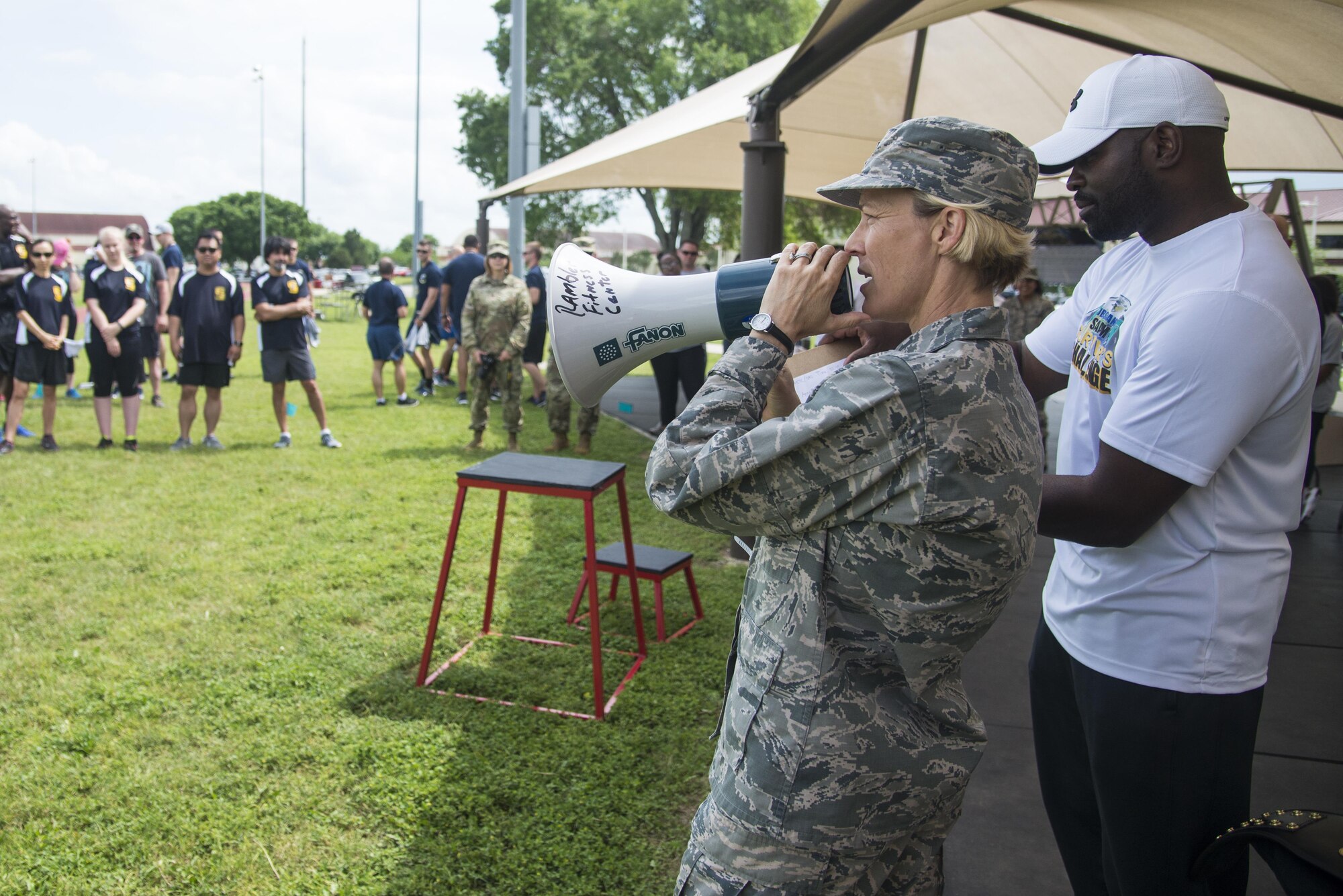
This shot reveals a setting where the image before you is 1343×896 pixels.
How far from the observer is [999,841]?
9.90 ft

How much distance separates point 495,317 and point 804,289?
Result: 7625 mm

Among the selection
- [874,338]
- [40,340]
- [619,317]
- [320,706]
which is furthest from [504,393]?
[874,338]

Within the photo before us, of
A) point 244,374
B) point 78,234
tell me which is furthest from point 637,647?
point 78,234

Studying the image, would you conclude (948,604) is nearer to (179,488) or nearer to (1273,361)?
(1273,361)

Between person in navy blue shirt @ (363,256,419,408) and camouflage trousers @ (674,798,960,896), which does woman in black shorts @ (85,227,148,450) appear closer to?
person in navy blue shirt @ (363,256,419,408)

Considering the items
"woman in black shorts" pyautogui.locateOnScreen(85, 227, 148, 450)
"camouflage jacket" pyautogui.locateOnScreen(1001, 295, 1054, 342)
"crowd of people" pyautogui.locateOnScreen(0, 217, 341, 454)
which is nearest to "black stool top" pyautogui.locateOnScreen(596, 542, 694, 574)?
"camouflage jacket" pyautogui.locateOnScreen(1001, 295, 1054, 342)

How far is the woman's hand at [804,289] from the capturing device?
4.71 feet

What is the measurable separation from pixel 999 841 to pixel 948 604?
2.06 meters

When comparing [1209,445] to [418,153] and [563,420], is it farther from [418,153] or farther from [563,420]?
[418,153]

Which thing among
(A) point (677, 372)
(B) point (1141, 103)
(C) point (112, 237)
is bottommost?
(A) point (677, 372)

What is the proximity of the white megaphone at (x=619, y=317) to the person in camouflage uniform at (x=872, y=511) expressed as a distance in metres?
0.30

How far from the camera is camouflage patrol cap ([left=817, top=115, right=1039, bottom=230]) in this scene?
4.37ft

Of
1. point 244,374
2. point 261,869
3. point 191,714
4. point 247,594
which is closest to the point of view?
point 261,869

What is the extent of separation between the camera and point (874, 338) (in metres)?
1.74
